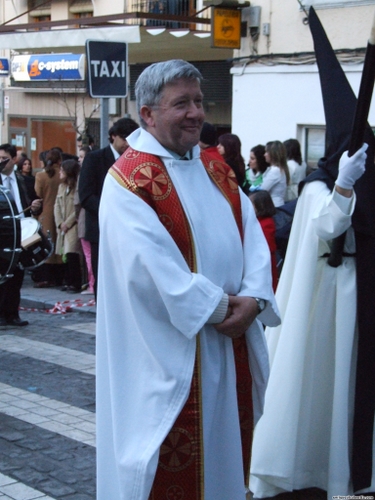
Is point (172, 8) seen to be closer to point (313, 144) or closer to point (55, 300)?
point (313, 144)

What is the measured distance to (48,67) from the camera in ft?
70.9

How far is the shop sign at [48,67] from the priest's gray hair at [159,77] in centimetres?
1765

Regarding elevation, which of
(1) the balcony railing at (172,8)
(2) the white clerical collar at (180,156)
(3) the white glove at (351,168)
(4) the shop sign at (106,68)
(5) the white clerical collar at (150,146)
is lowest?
(3) the white glove at (351,168)

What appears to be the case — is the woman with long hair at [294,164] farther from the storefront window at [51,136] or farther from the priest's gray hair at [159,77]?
the storefront window at [51,136]

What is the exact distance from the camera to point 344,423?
4379 mm

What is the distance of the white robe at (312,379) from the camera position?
14.4 ft

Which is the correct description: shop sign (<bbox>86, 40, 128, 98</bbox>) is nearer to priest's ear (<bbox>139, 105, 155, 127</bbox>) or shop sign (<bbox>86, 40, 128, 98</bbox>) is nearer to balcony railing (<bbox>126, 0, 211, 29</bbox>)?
priest's ear (<bbox>139, 105, 155, 127</bbox>)

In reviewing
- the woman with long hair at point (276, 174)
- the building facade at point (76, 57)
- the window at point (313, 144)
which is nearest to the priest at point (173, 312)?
the woman with long hair at point (276, 174)

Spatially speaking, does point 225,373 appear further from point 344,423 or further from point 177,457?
point 344,423

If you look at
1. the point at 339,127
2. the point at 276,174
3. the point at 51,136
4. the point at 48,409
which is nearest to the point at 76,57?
the point at 51,136

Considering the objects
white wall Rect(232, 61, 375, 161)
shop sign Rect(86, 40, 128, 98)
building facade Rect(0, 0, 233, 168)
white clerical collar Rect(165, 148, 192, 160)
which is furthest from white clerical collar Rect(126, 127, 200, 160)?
building facade Rect(0, 0, 233, 168)

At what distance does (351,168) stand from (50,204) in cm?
854

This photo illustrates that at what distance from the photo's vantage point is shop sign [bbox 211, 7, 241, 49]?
A: 46.9 ft

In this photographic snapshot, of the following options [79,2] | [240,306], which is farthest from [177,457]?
[79,2]
